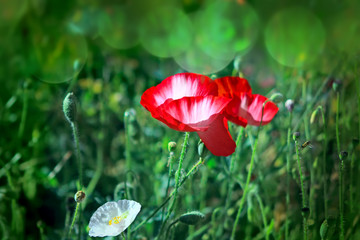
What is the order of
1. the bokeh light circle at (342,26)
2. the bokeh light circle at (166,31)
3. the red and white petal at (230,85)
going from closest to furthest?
the red and white petal at (230,85) < the bokeh light circle at (342,26) < the bokeh light circle at (166,31)

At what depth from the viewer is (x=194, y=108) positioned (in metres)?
0.55

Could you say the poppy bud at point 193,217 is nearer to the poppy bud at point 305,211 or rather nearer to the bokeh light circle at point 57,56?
the poppy bud at point 305,211

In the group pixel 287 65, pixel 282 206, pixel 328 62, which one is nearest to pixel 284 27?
pixel 287 65

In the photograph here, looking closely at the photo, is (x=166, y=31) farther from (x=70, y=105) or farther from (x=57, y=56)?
(x=70, y=105)

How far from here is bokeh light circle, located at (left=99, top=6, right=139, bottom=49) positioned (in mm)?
2000

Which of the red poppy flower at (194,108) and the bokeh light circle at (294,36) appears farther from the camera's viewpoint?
the bokeh light circle at (294,36)

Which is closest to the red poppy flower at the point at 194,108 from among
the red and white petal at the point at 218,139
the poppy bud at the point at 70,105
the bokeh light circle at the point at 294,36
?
the red and white petal at the point at 218,139

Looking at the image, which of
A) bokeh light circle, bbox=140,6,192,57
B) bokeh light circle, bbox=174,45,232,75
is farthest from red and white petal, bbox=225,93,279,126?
bokeh light circle, bbox=140,6,192,57

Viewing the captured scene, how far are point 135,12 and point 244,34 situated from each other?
0.65m

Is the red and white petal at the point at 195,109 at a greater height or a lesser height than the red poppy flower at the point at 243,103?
greater

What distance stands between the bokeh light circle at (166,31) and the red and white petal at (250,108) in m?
1.08

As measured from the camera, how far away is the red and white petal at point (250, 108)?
24.5 inches

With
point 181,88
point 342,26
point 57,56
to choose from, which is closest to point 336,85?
point 181,88

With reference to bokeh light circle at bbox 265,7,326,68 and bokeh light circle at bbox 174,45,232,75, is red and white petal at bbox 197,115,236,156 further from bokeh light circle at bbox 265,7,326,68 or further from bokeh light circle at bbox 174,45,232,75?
bokeh light circle at bbox 174,45,232,75
